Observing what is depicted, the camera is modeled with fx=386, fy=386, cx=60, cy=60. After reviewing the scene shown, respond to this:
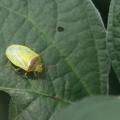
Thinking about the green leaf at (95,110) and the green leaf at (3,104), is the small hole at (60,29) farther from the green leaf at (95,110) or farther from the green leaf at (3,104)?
the green leaf at (95,110)

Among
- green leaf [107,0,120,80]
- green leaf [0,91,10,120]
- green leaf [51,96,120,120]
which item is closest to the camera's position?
green leaf [51,96,120,120]

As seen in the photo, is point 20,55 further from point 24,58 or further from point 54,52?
point 54,52

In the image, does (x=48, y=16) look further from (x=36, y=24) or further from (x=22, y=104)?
(x=22, y=104)

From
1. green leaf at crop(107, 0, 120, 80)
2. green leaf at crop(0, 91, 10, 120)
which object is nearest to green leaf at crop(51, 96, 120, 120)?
green leaf at crop(107, 0, 120, 80)

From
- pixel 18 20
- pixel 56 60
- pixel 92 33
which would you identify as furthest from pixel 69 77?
pixel 18 20

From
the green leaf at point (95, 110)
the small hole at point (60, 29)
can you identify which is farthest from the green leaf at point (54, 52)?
the green leaf at point (95, 110)

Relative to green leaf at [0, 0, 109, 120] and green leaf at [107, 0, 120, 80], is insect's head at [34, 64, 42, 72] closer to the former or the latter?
green leaf at [0, 0, 109, 120]
